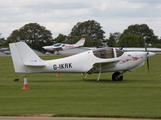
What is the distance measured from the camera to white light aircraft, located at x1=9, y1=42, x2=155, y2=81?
53.3ft

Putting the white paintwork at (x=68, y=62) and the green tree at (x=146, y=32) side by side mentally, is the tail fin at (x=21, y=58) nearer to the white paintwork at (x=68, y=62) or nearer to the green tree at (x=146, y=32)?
the white paintwork at (x=68, y=62)

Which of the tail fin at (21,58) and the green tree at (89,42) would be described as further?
the green tree at (89,42)

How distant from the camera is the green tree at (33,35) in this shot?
11569cm

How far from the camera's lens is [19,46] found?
639 inches

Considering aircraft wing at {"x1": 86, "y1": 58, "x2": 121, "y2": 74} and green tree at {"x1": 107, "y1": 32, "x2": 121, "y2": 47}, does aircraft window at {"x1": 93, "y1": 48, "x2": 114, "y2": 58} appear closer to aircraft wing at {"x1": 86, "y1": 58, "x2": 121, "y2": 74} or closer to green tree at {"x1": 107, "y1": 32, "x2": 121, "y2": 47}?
aircraft wing at {"x1": 86, "y1": 58, "x2": 121, "y2": 74}

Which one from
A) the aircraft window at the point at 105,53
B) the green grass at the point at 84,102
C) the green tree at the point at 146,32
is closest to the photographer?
the green grass at the point at 84,102

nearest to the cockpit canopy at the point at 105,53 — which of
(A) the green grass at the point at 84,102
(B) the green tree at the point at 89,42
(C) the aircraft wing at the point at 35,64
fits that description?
(C) the aircraft wing at the point at 35,64

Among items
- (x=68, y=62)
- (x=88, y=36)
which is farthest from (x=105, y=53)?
(x=88, y=36)

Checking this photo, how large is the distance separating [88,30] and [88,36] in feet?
10.4

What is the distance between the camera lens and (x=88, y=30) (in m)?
138

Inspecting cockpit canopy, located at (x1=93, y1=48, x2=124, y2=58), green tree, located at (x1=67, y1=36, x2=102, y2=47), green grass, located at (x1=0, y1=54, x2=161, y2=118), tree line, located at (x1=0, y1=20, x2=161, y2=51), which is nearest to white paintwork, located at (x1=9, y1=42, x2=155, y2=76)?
cockpit canopy, located at (x1=93, y1=48, x2=124, y2=58)

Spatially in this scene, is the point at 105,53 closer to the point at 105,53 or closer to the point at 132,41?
the point at 105,53

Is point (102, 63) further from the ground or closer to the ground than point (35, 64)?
closer to the ground

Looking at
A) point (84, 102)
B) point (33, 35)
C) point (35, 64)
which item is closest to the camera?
point (84, 102)
